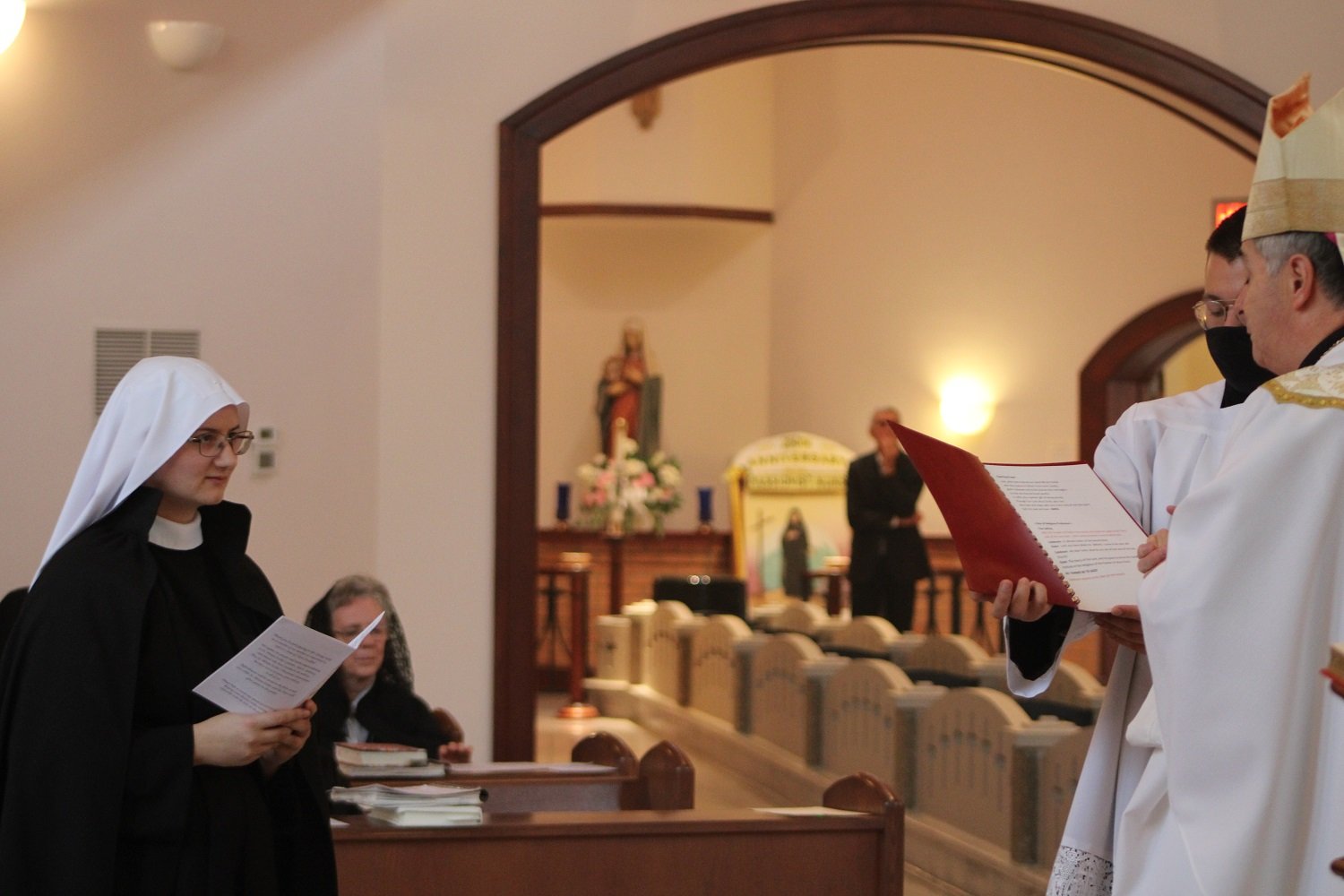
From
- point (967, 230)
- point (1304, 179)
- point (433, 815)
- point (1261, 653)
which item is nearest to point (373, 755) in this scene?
point (433, 815)

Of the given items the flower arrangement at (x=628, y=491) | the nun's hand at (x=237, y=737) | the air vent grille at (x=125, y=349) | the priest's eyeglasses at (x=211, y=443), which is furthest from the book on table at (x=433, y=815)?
the flower arrangement at (x=628, y=491)

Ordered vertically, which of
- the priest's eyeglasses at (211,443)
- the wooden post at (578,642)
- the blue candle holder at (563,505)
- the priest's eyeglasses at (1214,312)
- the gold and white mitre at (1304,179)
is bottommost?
the wooden post at (578,642)

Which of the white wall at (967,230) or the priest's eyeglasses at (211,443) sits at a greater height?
the white wall at (967,230)

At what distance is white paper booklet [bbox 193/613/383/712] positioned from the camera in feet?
8.36

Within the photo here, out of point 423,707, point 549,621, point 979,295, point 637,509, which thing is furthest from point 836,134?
point 423,707

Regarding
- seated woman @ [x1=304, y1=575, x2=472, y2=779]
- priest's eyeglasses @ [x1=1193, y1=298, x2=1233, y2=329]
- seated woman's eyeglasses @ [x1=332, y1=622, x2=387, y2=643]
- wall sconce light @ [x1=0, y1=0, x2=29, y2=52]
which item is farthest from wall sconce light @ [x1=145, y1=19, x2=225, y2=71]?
priest's eyeglasses @ [x1=1193, y1=298, x2=1233, y2=329]

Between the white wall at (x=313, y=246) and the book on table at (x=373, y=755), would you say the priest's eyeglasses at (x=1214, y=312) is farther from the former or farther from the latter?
the white wall at (x=313, y=246)

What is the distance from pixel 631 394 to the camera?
14023 millimetres

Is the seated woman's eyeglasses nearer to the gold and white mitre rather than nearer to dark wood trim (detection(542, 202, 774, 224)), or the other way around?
the gold and white mitre

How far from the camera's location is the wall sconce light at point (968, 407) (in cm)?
1256

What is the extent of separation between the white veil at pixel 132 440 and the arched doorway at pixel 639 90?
315 centimetres

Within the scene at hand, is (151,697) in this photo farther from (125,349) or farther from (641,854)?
(125,349)

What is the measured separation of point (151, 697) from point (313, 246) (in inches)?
130

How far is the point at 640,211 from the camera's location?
13945mm
